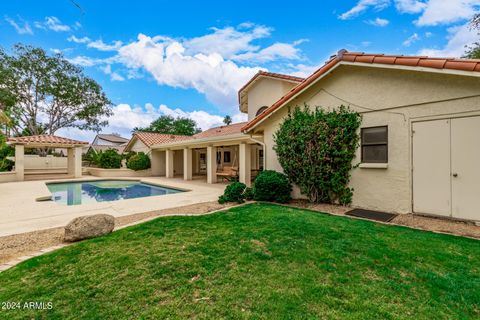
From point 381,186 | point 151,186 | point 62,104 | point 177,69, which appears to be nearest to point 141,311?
point 381,186

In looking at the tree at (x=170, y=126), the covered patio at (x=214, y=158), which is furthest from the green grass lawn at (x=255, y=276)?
the tree at (x=170, y=126)

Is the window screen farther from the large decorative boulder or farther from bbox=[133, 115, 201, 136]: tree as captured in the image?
bbox=[133, 115, 201, 136]: tree

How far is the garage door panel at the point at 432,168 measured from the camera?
6824 millimetres

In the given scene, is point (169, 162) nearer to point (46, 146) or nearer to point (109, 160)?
point (109, 160)

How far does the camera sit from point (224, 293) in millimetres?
3164

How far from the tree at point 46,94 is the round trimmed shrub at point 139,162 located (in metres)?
15.7

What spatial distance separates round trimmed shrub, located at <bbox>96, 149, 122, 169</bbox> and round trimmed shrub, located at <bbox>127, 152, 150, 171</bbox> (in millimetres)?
1996

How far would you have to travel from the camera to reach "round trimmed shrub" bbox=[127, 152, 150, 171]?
82.7 feet

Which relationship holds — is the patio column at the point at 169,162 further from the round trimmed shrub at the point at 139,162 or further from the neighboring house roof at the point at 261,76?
the neighboring house roof at the point at 261,76

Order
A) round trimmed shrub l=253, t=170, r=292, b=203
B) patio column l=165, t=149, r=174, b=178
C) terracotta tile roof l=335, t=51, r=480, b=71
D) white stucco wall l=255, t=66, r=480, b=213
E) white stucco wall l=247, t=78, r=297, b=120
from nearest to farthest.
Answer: terracotta tile roof l=335, t=51, r=480, b=71
white stucco wall l=255, t=66, r=480, b=213
round trimmed shrub l=253, t=170, r=292, b=203
white stucco wall l=247, t=78, r=297, b=120
patio column l=165, t=149, r=174, b=178

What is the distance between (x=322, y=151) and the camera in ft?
28.2

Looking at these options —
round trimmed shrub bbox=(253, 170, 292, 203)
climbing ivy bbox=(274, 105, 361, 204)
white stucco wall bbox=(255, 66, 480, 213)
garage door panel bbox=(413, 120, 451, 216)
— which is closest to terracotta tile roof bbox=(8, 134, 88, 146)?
round trimmed shrub bbox=(253, 170, 292, 203)

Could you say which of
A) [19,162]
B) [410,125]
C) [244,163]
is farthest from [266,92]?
[19,162]

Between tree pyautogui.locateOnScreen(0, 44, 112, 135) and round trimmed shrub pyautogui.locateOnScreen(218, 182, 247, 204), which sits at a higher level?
tree pyautogui.locateOnScreen(0, 44, 112, 135)
